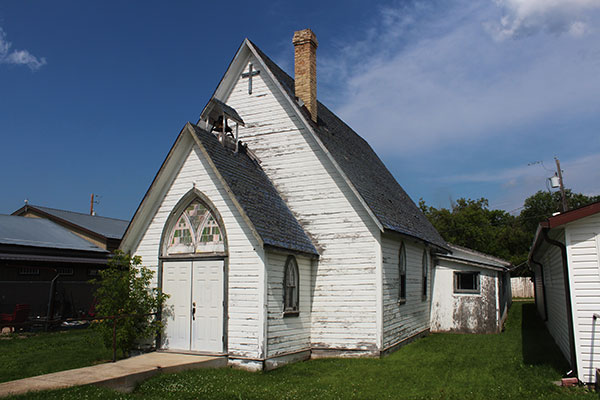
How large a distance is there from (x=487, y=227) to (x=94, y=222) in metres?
36.6

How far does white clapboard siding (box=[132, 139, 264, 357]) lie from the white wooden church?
27 millimetres

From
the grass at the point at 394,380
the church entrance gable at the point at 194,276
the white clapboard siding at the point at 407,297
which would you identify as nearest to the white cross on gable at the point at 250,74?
the church entrance gable at the point at 194,276

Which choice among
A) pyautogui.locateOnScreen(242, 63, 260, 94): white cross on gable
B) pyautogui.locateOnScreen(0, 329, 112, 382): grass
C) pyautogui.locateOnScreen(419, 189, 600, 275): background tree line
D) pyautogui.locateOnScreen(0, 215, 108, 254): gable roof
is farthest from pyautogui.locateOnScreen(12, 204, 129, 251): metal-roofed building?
pyautogui.locateOnScreen(419, 189, 600, 275): background tree line

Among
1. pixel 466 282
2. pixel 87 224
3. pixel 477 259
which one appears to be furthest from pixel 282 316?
pixel 87 224

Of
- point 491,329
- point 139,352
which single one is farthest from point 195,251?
point 491,329

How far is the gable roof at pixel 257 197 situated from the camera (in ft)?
40.1

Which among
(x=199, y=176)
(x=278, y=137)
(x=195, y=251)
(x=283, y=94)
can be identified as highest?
(x=283, y=94)

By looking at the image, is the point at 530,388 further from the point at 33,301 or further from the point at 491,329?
the point at 33,301

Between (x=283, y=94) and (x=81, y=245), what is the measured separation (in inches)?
672

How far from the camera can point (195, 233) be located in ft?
42.6

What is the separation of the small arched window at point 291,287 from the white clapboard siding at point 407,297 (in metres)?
2.48

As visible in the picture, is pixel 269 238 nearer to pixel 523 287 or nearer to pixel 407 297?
pixel 407 297

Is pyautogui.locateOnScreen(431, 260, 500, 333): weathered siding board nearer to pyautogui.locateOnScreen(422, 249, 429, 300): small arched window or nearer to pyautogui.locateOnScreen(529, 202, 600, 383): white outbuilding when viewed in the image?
pyautogui.locateOnScreen(422, 249, 429, 300): small arched window

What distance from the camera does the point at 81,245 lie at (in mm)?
26828
